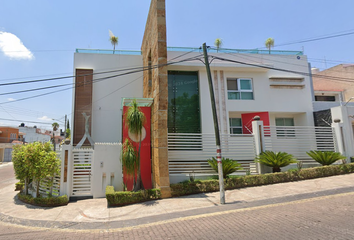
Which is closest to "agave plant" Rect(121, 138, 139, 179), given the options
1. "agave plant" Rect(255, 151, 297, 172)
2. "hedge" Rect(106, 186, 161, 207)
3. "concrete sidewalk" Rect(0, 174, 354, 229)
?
"hedge" Rect(106, 186, 161, 207)

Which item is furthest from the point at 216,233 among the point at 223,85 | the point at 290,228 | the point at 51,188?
the point at 223,85

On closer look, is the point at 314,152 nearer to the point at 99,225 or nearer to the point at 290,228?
the point at 290,228

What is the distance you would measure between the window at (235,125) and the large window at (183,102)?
262 centimetres

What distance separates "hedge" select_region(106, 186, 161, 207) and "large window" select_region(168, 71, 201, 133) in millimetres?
6080

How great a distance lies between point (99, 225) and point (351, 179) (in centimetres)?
1030

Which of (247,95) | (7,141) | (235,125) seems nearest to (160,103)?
(235,125)

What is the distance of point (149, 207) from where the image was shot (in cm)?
734

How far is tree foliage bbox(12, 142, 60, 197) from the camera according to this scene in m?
8.07

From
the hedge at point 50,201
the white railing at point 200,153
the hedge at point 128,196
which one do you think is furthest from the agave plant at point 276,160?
the hedge at point 50,201

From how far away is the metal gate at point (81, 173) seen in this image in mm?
8750

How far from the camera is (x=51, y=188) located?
8.57 meters

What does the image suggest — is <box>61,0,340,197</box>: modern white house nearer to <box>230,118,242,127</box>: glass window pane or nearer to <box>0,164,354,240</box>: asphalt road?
<box>230,118,242,127</box>: glass window pane

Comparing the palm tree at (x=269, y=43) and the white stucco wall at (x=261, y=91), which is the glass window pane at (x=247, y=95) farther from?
the palm tree at (x=269, y=43)

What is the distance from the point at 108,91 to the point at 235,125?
369 inches
